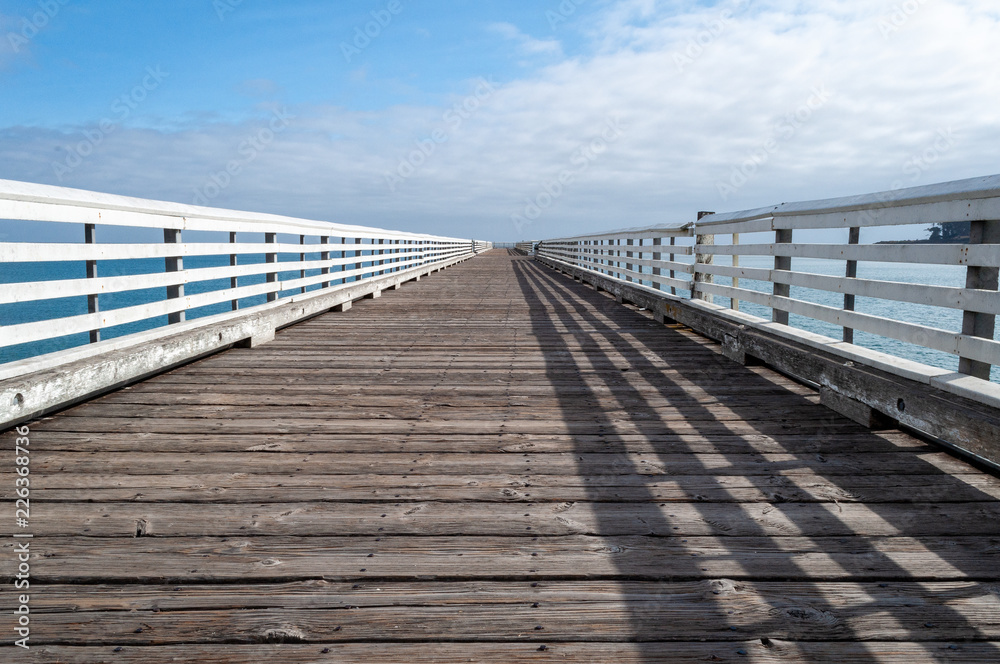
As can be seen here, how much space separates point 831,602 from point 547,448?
152cm

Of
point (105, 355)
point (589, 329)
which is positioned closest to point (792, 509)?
point (105, 355)

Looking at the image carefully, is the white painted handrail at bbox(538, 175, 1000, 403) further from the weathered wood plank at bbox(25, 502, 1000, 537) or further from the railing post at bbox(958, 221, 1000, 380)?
the weathered wood plank at bbox(25, 502, 1000, 537)

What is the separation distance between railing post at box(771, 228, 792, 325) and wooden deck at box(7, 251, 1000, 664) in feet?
3.56

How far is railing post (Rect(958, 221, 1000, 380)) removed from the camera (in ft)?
9.57

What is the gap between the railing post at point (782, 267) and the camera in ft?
16.4

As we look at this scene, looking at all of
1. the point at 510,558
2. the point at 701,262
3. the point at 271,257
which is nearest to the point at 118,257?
the point at 271,257

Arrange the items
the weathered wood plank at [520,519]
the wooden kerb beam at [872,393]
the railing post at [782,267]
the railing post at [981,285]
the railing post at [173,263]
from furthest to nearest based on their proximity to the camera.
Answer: the railing post at [782,267] → the railing post at [173,263] → the railing post at [981,285] → the wooden kerb beam at [872,393] → the weathered wood plank at [520,519]

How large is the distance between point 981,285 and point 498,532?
266cm

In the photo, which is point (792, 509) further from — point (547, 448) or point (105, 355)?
point (105, 355)

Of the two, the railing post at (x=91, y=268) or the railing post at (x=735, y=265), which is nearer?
the railing post at (x=91, y=268)

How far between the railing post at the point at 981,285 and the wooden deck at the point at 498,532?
462 millimetres

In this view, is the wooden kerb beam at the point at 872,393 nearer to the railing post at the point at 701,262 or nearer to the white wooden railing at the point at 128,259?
the railing post at the point at 701,262

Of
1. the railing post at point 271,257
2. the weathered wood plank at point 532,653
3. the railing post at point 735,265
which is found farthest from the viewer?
the railing post at point 271,257

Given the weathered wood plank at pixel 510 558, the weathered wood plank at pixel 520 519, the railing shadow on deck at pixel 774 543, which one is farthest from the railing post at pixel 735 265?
the weathered wood plank at pixel 510 558
